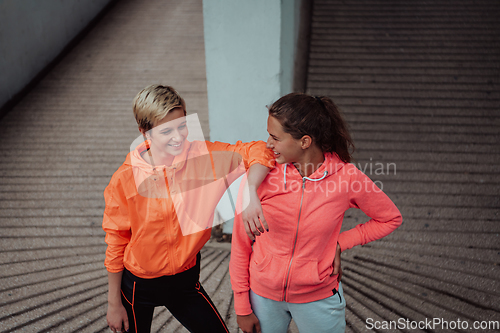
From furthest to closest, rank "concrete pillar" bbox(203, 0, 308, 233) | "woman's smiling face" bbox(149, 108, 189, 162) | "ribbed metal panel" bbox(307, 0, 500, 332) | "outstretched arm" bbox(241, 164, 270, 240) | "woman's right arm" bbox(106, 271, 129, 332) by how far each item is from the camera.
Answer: "ribbed metal panel" bbox(307, 0, 500, 332) → "concrete pillar" bbox(203, 0, 308, 233) → "woman's right arm" bbox(106, 271, 129, 332) → "woman's smiling face" bbox(149, 108, 189, 162) → "outstretched arm" bbox(241, 164, 270, 240)

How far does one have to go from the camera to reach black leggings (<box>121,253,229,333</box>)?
1.20 meters

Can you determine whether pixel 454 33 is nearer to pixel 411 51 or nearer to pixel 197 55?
pixel 411 51

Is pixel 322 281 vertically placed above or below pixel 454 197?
above

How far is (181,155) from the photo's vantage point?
1145mm

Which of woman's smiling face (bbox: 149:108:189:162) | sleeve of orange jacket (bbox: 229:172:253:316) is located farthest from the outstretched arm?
woman's smiling face (bbox: 149:108:189:162)

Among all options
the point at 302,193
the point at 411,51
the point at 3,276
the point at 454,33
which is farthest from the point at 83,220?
the point at 454,33

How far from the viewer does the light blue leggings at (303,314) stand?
1.12 meters

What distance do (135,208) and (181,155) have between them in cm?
22

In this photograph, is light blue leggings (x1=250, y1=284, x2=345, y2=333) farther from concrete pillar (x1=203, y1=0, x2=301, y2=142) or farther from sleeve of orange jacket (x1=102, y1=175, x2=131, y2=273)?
concrete pillar (x1=203, y1=0, x2=301, y2=142)

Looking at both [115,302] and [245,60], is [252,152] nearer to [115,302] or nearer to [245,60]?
[115,302]

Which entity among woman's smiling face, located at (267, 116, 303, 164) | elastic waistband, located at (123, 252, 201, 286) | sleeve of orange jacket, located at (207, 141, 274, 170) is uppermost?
woman's smiling face, located at (267, 116, 303, 164)

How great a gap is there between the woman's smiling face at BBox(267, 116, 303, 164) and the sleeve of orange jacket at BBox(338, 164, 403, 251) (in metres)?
0.18

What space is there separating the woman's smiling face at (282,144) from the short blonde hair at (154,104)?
0.30 m

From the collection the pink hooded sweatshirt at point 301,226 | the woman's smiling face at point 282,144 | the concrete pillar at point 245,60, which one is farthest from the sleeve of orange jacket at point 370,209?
the concrete pillar at point 245,60
